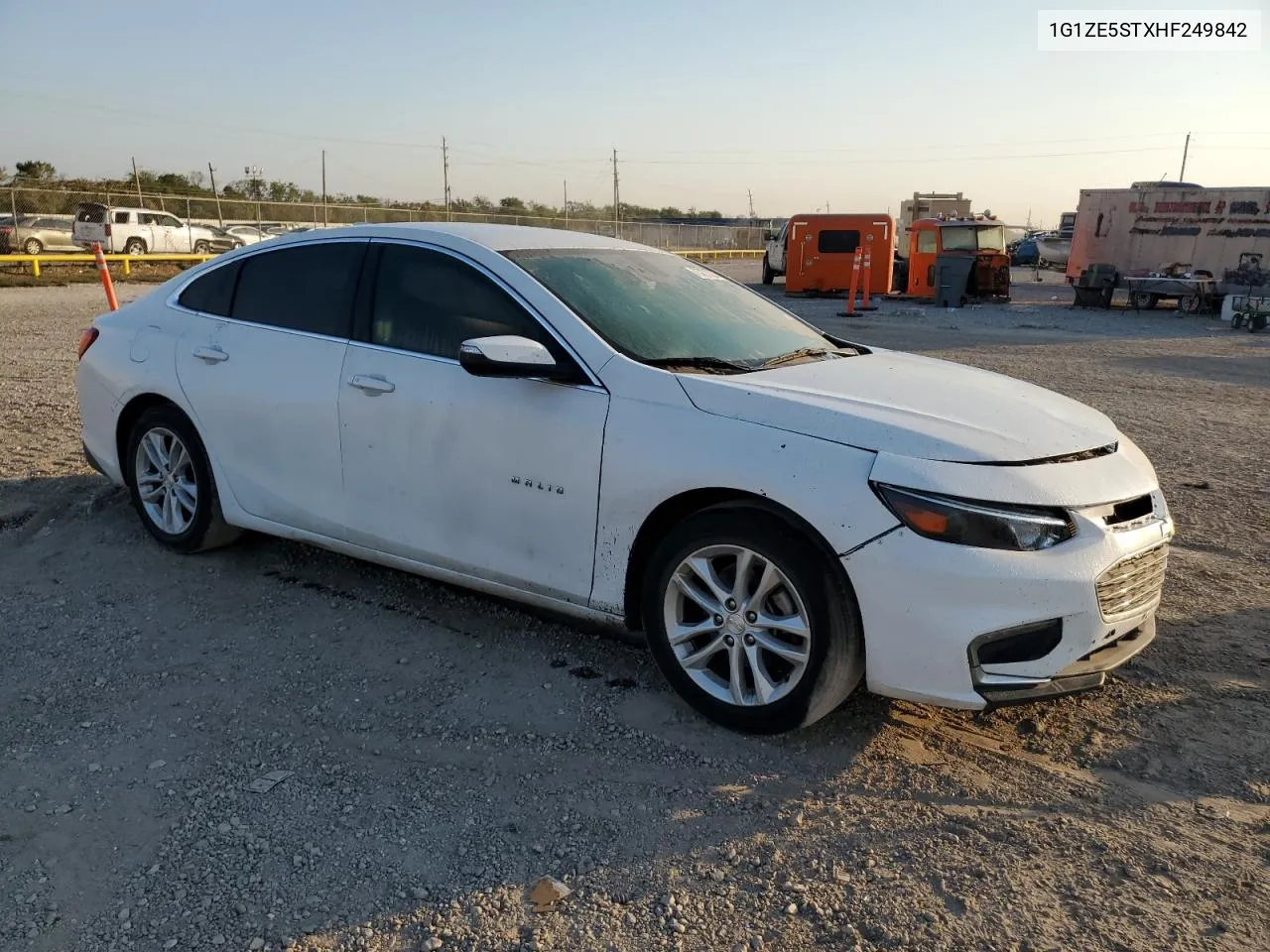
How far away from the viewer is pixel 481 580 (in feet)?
12.5

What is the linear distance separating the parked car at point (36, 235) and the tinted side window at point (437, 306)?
106 feet

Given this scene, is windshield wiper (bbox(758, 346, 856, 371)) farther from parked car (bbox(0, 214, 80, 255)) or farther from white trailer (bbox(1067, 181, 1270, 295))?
parked car (bbox(0, 214, 80, 255))

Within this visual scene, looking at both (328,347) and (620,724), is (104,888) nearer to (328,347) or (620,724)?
(620,724)

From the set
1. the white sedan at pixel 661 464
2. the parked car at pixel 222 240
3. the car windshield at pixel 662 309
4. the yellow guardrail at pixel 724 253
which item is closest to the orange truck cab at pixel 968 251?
the car windshield at pixel 662 309

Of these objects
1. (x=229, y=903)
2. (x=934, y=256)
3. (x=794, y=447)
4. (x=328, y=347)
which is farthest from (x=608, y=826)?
(x=934, y=256)

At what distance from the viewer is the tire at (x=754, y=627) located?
302 cm

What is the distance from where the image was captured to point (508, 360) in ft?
11.3

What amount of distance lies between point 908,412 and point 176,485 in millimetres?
3572

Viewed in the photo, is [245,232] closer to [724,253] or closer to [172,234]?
[172,234]

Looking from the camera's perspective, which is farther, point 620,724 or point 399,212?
point 399,212

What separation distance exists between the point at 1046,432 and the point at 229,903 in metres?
2.82

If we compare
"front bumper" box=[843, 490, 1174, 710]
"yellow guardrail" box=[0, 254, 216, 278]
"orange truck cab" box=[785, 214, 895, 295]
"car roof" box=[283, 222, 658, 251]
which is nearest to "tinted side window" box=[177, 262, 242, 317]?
"car roof" box=[283, 222, 658, 251]

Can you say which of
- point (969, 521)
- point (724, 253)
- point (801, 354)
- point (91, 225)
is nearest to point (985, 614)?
point (969, 521)

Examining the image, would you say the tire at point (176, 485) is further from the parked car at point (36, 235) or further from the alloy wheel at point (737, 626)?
the parked car at point (36, 235)
